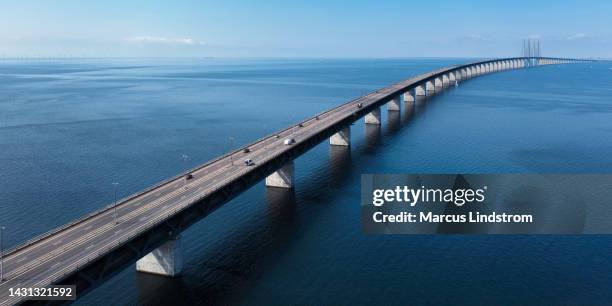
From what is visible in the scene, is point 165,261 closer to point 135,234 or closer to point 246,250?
point 135,234

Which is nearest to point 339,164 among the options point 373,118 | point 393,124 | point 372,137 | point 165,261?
→ point 372,137

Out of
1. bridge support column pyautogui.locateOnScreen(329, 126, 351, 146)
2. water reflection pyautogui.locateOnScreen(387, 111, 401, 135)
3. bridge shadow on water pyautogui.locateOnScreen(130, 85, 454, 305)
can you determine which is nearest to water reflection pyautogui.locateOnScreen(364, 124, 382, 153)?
water reflection pyautogui.locateOnScreen(387, 111, 401, 135)

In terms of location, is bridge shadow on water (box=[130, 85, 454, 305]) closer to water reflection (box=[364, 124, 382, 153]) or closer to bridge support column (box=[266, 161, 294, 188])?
bridge support column (box=[266, 161, 294, 188])

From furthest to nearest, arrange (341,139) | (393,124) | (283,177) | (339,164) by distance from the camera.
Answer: (393,124)
(341,139)
(339,164)
(283,177)

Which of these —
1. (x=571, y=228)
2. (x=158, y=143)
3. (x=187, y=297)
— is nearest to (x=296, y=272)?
(x=187, y=297)

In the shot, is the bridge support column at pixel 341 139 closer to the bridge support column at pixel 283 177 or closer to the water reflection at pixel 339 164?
the water reflection at pixel 339 164
